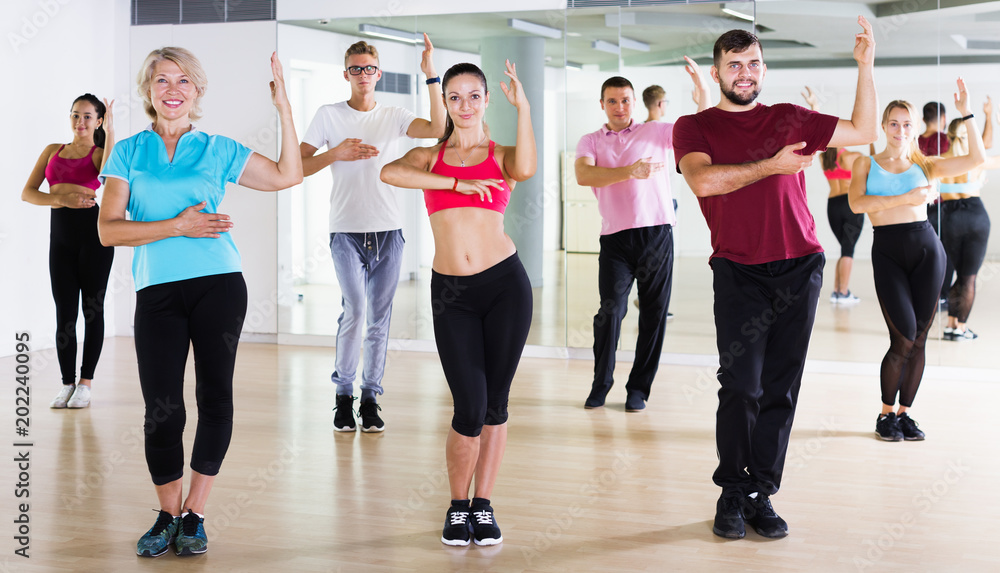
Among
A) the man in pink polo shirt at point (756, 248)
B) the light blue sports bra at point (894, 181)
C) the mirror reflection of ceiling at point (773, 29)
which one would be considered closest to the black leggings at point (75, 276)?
the mirror reflection of ceiling at point (773, 29)

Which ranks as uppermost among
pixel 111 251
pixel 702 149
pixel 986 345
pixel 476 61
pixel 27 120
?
pixel 476 61

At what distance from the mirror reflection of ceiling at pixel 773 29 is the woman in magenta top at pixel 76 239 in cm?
259

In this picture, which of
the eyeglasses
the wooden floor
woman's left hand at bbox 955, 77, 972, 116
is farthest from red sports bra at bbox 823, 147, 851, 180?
the eyeglasses

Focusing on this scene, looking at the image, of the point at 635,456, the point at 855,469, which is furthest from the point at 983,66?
the point at 635,456

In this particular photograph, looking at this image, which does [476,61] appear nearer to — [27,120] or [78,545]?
[27,120]

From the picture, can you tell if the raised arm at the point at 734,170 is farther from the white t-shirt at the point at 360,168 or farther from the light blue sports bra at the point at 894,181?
the white t-shirt at the point at 360,168

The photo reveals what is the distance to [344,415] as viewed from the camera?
4.88 meters

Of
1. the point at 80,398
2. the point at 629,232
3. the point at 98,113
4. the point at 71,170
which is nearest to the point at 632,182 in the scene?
the point at 629,232

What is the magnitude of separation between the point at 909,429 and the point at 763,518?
173 cm

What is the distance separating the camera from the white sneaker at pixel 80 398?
17.6ft

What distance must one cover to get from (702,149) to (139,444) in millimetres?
3031

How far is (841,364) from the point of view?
21.5ft

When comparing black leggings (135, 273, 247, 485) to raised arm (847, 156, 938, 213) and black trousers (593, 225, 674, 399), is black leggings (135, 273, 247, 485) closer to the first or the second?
black trousers (593, 225, 674, 399)

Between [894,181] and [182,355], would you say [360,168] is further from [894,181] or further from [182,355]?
[894,181]
